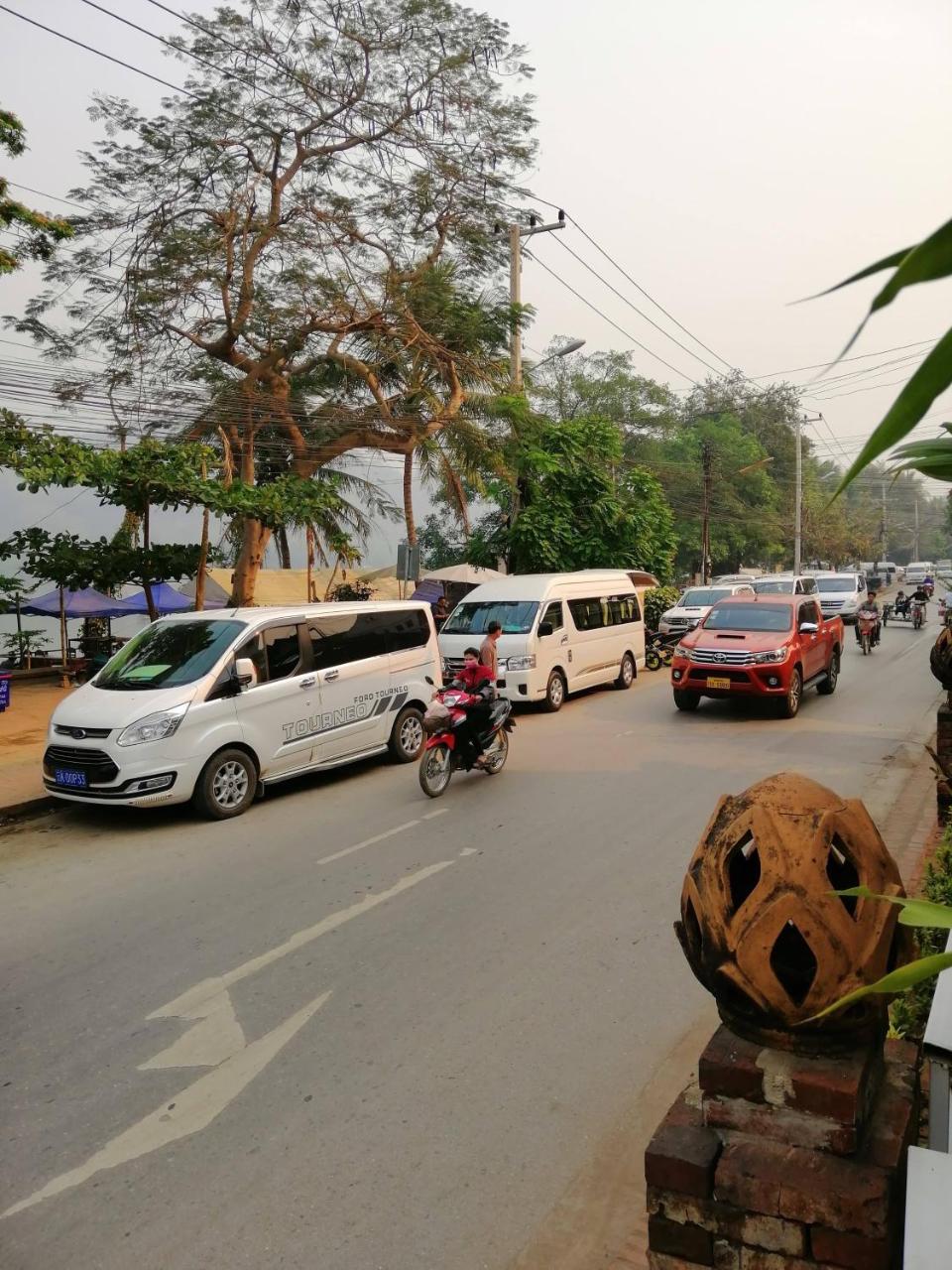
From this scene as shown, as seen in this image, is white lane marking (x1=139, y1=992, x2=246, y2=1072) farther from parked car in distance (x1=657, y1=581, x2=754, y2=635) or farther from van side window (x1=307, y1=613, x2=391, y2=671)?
parked car in distance (x1=657, y1=581, x2=754, y2=635)

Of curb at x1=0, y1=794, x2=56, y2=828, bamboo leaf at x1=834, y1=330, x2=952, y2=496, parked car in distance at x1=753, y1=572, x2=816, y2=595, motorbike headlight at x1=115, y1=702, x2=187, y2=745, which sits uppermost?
bamboo leaf at x1=834, y1=330, x2=952, y2=496

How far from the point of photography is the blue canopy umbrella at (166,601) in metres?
21.8

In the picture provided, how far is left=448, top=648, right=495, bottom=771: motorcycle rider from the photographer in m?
9.02

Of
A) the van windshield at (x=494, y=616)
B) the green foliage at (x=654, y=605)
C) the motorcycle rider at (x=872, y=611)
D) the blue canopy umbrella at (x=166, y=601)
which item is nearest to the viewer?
the van windshield at (x=494, y=616)

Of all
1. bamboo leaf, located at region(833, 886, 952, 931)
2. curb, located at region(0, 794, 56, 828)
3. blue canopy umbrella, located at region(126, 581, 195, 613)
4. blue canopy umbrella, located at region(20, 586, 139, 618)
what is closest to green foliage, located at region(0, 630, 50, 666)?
blue canopy umbrella, located at region(20, 586, 139, 618)

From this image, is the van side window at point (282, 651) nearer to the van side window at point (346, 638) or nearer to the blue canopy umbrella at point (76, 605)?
the van side window at point (346, 638)

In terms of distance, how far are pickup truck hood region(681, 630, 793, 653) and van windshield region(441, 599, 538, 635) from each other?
2314 millimetres

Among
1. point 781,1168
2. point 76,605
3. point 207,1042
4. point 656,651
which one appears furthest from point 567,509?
point 781,1168

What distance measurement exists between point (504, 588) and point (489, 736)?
18.3 feet

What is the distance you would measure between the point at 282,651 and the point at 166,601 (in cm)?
1485

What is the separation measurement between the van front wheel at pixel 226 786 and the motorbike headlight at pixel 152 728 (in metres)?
0.47

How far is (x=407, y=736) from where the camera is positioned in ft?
33.5

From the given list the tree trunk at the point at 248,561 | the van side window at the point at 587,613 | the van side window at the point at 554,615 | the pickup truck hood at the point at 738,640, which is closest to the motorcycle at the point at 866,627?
the van side window at the point at 587,613

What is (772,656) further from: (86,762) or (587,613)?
(86,762)
